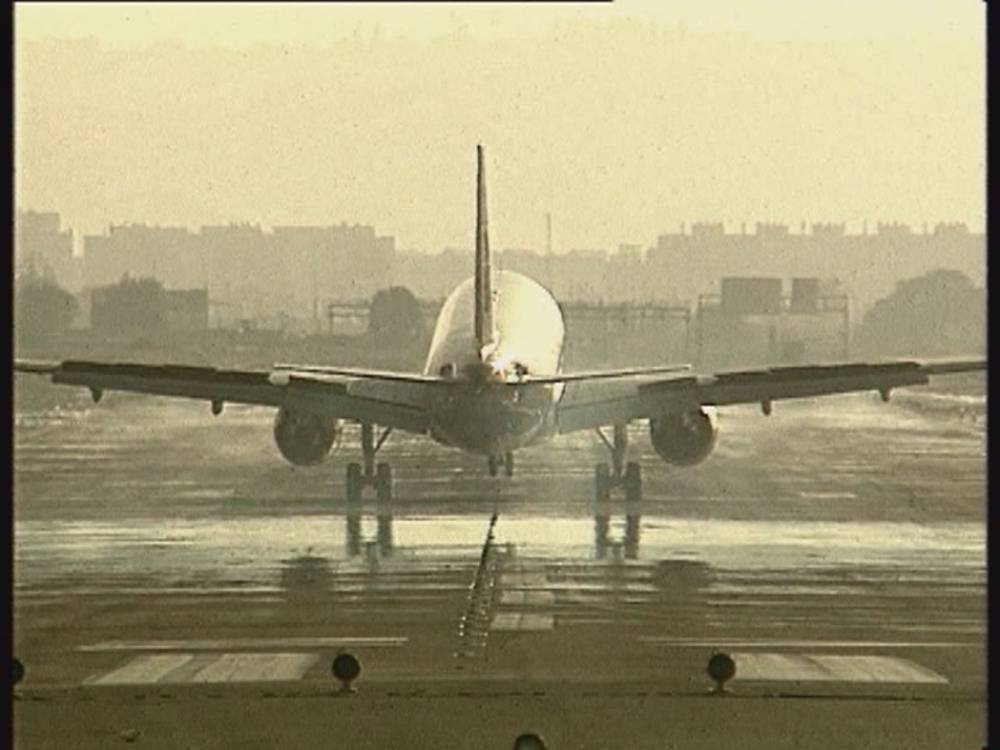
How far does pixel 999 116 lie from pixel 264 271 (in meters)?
37.0

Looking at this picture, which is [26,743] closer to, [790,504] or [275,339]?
[790,504]

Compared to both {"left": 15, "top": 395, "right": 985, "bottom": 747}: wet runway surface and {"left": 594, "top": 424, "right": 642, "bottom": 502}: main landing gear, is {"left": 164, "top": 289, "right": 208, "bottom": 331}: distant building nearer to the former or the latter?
{"left": 15, "top": 395, "right": 985, "bottom": 747}: wet runway surface

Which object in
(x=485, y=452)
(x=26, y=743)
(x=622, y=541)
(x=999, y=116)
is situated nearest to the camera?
(x=999, y=116)

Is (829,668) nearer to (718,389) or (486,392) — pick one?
(486,392)

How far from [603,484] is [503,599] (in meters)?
15.3

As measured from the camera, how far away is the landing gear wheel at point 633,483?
39.3m

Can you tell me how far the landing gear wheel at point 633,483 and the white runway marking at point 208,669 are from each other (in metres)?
19.8

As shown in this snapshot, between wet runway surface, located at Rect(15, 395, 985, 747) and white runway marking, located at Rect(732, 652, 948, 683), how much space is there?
68 millimetres

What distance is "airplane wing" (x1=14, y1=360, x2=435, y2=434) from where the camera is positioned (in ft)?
121

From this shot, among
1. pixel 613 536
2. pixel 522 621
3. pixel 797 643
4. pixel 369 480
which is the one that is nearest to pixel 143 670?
pixel 522 621

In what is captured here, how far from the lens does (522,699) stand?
17031 millimetres

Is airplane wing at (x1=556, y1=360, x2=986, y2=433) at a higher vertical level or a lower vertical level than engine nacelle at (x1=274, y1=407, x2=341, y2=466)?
higher

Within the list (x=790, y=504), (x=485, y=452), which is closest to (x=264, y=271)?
(x=485, y=452)

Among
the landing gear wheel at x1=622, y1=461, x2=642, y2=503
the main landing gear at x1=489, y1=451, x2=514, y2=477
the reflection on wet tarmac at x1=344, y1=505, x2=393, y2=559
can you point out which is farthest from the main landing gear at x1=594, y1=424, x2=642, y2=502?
the reflection on wet tarmac at x1=344, y1=505, x2=393, y2=559
